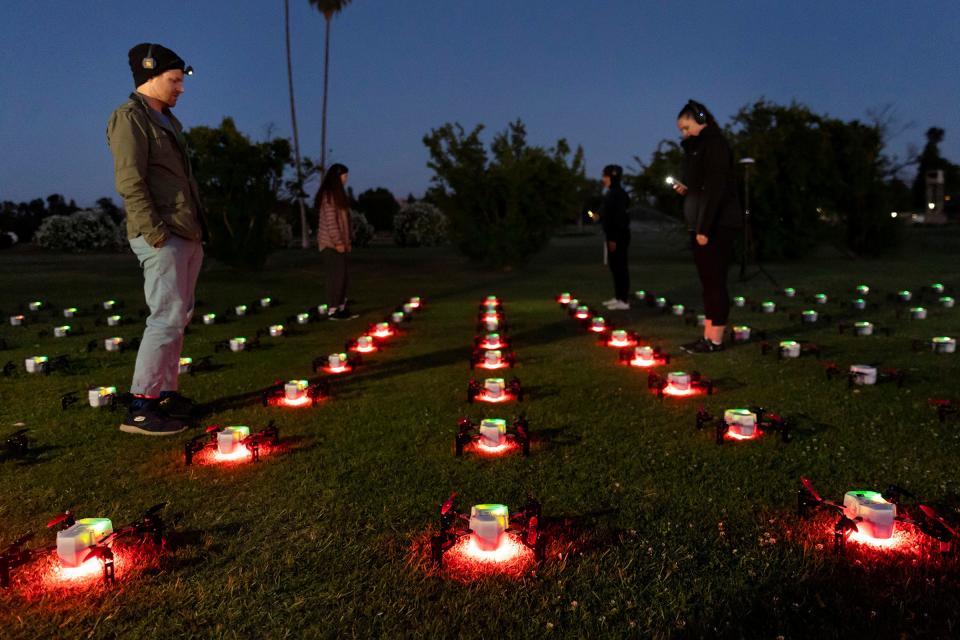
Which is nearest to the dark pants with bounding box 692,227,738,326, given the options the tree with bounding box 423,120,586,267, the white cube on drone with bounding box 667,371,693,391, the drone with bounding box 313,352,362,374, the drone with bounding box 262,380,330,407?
the white cube on drone with bounding box 667,371,693,391

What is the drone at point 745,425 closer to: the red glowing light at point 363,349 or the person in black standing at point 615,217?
the red glowing light at point 363,349

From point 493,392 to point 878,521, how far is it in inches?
113

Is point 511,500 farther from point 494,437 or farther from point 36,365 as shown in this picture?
point 36,365

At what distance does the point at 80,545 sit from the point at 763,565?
2.73 m

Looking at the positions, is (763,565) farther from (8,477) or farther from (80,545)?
(8,477)

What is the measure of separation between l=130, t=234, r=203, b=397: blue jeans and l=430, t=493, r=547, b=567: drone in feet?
8.95

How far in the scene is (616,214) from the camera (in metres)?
9.80

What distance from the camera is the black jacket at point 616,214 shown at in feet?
32.2

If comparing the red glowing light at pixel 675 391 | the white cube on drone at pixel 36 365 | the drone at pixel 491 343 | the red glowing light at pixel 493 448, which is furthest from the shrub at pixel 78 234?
the red glowing light at pixel 493 448

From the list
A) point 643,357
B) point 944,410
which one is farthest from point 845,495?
point 643,357

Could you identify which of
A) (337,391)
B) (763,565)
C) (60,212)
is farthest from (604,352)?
(60,212)

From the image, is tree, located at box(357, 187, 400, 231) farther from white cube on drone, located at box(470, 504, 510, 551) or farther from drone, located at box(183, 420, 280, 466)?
white cube on drone, located at box(470, 504, 510, 551)

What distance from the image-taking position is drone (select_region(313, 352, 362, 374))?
6281mm

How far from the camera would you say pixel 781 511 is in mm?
3059
